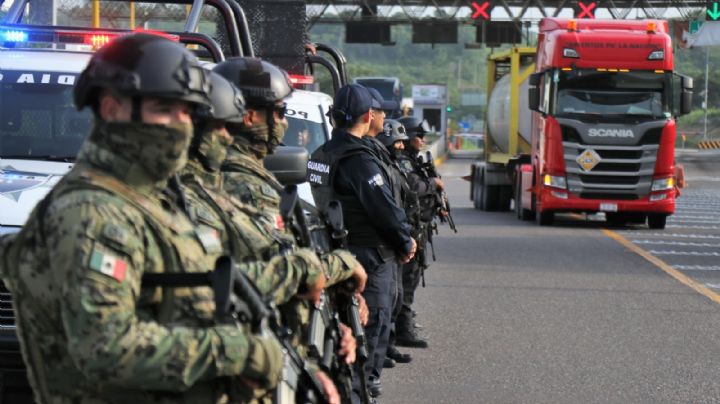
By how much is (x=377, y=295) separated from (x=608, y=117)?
16.1 metres

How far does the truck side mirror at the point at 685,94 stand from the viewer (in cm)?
2311

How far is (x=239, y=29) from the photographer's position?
35.6 ft

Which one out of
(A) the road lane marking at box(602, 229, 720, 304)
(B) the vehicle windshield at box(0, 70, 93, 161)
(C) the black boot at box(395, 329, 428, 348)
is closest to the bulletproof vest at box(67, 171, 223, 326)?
(B) the vehicle windshield at box(0, 70, 93, 161)

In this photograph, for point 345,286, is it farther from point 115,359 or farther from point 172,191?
point 115,359

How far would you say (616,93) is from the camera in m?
23.6

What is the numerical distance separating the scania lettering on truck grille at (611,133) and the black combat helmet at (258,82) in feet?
61.4

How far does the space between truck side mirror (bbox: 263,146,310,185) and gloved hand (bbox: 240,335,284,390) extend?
2.79 m

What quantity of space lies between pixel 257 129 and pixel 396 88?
214ft

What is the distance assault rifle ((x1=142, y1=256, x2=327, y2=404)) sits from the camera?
3.11 m

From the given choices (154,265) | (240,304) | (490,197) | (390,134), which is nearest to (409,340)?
(390,134)

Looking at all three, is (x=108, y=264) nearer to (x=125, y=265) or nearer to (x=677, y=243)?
(x=125, y=265)

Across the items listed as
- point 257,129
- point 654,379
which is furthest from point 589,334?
point 257,129

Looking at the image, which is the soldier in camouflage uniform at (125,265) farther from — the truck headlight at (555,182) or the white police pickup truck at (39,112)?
the truck headlight at (555,182)

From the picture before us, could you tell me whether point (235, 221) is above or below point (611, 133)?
above
